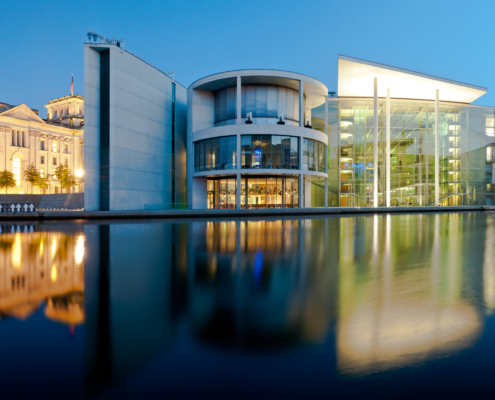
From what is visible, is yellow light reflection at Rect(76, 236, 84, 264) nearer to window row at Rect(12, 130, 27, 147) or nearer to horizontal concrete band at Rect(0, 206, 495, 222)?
horizontal concrete band at Rect(0, 206, 495, 222)

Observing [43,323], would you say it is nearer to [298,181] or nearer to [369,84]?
[298,181]

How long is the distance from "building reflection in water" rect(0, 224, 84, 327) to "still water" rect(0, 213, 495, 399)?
0.03 m

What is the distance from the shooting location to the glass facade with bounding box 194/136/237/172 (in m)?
35.9

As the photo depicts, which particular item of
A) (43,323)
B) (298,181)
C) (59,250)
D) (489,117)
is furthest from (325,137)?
(43,323)

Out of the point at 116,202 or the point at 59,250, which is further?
the point at 116,202

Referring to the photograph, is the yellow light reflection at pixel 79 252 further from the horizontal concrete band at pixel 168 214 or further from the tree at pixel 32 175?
the tree at pixel 32 175

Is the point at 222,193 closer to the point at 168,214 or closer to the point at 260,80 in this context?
the point at 168,214

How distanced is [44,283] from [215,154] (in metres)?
32.1

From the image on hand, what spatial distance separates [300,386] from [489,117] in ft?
211

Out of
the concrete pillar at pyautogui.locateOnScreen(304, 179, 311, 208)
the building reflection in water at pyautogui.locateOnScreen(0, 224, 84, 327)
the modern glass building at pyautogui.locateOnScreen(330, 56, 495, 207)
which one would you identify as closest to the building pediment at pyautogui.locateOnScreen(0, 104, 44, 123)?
the concrete pillar at pyautogui.locateOnScreen(304, 179, 311, 208)

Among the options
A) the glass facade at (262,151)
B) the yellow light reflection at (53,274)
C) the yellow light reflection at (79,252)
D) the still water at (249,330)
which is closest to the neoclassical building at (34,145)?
the glass facade at (262,151)

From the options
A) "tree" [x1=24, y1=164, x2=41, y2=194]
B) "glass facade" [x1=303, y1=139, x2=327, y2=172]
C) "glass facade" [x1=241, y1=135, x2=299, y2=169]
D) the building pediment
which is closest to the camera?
"glass facade" [x1=241, y1=135, x2=299, y2=169]

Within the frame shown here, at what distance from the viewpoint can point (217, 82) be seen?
3728 centimetres

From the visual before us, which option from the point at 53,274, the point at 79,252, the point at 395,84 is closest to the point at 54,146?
the point at 395,84
